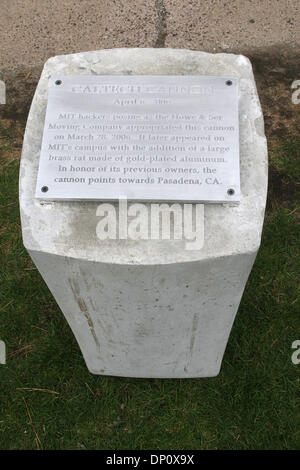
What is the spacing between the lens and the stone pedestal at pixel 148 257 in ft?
4.80

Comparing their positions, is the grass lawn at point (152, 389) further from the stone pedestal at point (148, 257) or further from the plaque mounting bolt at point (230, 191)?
the plaque mounting bolt at point (230, 191)

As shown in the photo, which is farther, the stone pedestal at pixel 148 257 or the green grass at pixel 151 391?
the green grass at pixel 151 391

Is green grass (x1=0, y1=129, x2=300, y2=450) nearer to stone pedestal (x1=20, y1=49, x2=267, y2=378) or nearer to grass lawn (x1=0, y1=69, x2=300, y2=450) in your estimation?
grass lawn (x1=0, y1=69, x2=300, y2=450)

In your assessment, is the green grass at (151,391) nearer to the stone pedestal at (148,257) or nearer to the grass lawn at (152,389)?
the grass lawn at (152,389)

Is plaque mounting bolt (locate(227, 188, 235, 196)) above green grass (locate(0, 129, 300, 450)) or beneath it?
above

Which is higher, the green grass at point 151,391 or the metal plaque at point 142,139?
the metal plaque at point 142,139

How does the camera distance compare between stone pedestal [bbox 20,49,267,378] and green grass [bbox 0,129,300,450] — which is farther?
green grass [bbox 0,129,300,450]

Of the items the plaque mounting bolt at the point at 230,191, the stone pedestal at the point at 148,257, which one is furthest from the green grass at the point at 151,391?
the plaque mounting bolt at the point at 230,191

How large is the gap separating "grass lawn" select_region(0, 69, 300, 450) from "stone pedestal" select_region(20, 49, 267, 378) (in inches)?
14.5

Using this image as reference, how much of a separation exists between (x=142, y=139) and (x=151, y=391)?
132cm

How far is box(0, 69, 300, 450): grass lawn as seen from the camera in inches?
85.5

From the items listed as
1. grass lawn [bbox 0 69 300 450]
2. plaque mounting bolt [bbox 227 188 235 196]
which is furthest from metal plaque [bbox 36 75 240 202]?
grass lawn [bbox 0 69 300 450]

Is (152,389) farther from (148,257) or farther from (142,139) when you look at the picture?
(142,139)

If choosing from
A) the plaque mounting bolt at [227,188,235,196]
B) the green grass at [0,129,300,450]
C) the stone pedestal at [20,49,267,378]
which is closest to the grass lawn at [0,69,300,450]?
the green grass at [0,129,300,450]
